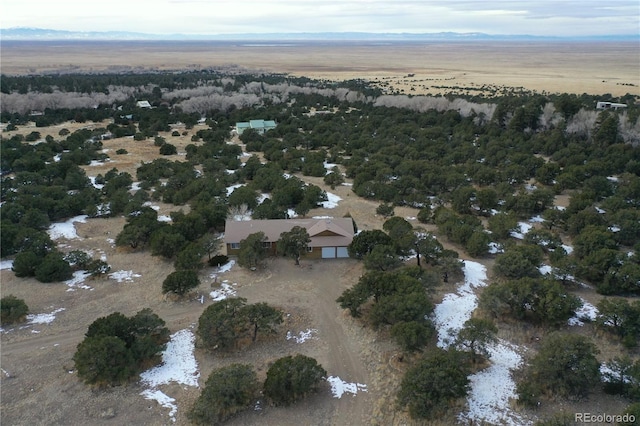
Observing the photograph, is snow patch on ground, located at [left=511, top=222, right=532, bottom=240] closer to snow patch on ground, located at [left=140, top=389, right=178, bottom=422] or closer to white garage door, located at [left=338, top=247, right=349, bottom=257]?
white garage door, located at [left=338, top=247, right=349, bottom=257]

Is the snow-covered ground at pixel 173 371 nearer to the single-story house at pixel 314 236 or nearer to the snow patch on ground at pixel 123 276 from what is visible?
the snow patch on ground at pixel 123 276

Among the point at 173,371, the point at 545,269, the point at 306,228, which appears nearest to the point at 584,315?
the point at 545,269

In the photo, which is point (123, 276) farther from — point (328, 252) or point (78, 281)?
point (328, 252)

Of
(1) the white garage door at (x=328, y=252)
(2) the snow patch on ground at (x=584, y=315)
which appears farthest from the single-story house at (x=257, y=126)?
(2) the snow patch on ground at (x=584, y=315)

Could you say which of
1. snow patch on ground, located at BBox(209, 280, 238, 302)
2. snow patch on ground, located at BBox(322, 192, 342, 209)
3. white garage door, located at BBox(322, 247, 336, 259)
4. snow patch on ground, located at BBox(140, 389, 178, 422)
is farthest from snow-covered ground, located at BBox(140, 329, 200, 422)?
snow patch on ground, located at BBox(322, 192, 342, 209)

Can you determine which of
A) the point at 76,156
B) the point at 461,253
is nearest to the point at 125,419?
the point at 461,253

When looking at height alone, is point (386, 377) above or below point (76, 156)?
below

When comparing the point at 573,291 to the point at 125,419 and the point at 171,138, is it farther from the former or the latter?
the point at 171,138
